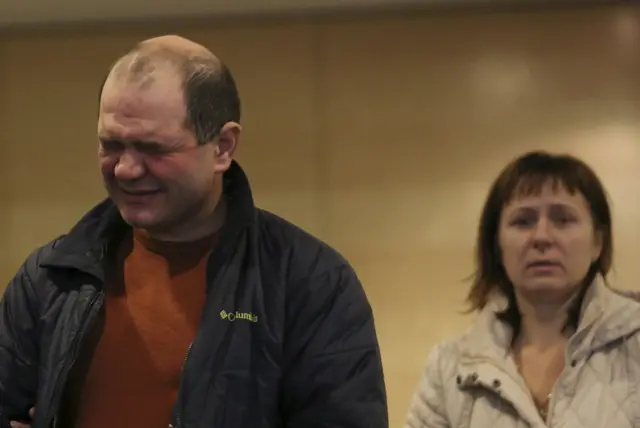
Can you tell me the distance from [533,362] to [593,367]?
0.37 feet

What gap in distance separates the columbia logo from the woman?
1.87ft

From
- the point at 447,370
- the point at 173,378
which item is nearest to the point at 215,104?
the point at 173,378

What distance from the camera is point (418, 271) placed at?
7.22ft

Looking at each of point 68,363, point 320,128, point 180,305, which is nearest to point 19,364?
point 68,363

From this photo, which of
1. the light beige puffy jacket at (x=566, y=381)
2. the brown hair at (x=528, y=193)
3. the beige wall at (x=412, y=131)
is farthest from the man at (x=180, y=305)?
the beige wall at (x=412, y=131)

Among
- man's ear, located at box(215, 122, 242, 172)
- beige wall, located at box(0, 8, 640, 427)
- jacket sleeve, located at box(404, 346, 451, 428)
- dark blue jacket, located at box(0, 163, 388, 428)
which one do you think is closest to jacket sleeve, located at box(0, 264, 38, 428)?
dark blue jacket, located at box(0, 163, 388, 428)

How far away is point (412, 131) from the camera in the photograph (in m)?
2.23

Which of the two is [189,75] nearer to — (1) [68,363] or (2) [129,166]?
(2) [129,166]

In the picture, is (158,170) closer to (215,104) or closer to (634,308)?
(215,104)

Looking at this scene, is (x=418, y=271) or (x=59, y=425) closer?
(x=59, y=425)

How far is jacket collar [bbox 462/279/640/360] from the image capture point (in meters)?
1.43

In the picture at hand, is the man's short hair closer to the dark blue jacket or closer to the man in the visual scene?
the man

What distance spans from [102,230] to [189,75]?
0.25 m

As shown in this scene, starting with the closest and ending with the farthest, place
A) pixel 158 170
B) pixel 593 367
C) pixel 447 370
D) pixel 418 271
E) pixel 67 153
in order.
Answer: pixel 158 170 → pixel 593 367 → pixel 447 370 → pixel 418 271 → pixel 67 153
